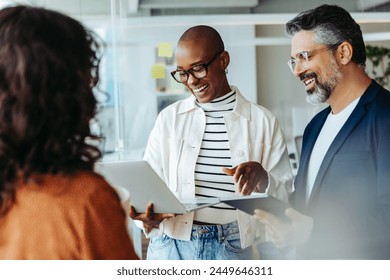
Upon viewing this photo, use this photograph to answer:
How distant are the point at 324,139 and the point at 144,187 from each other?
A: 0.58 meters

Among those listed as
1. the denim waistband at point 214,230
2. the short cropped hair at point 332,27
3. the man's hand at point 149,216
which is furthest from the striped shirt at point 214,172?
the short cropped hair at point 332,27

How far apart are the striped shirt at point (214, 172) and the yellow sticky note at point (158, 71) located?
0.31 meters

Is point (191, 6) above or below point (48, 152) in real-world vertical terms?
above

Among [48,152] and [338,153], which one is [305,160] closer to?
[338,153]

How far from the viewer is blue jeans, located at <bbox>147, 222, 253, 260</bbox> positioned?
1875 mm

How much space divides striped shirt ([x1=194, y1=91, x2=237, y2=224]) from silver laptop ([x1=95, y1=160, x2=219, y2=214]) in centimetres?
9

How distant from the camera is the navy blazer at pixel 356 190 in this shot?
165 cm

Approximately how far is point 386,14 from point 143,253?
121cm

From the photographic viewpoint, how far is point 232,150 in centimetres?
190

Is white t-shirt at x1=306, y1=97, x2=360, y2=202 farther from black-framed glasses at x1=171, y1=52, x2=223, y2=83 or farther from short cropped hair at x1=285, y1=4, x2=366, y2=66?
black-framed glasses at x1=171, y1=52, x2=223, y2=83

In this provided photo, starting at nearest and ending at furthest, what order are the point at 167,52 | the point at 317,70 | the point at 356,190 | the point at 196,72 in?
the point at 356,190 → the point at 317,70 → the point at 196,72 → the point at 167,52

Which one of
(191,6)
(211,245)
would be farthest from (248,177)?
(191,6)

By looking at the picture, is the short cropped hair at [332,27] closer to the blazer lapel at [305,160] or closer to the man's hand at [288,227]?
the blazer lapel at [305,160]

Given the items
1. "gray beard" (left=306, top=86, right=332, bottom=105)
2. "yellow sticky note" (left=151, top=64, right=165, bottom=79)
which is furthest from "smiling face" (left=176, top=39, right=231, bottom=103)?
"gray beard" (left=306, top=86, right=332, bottom=105)
